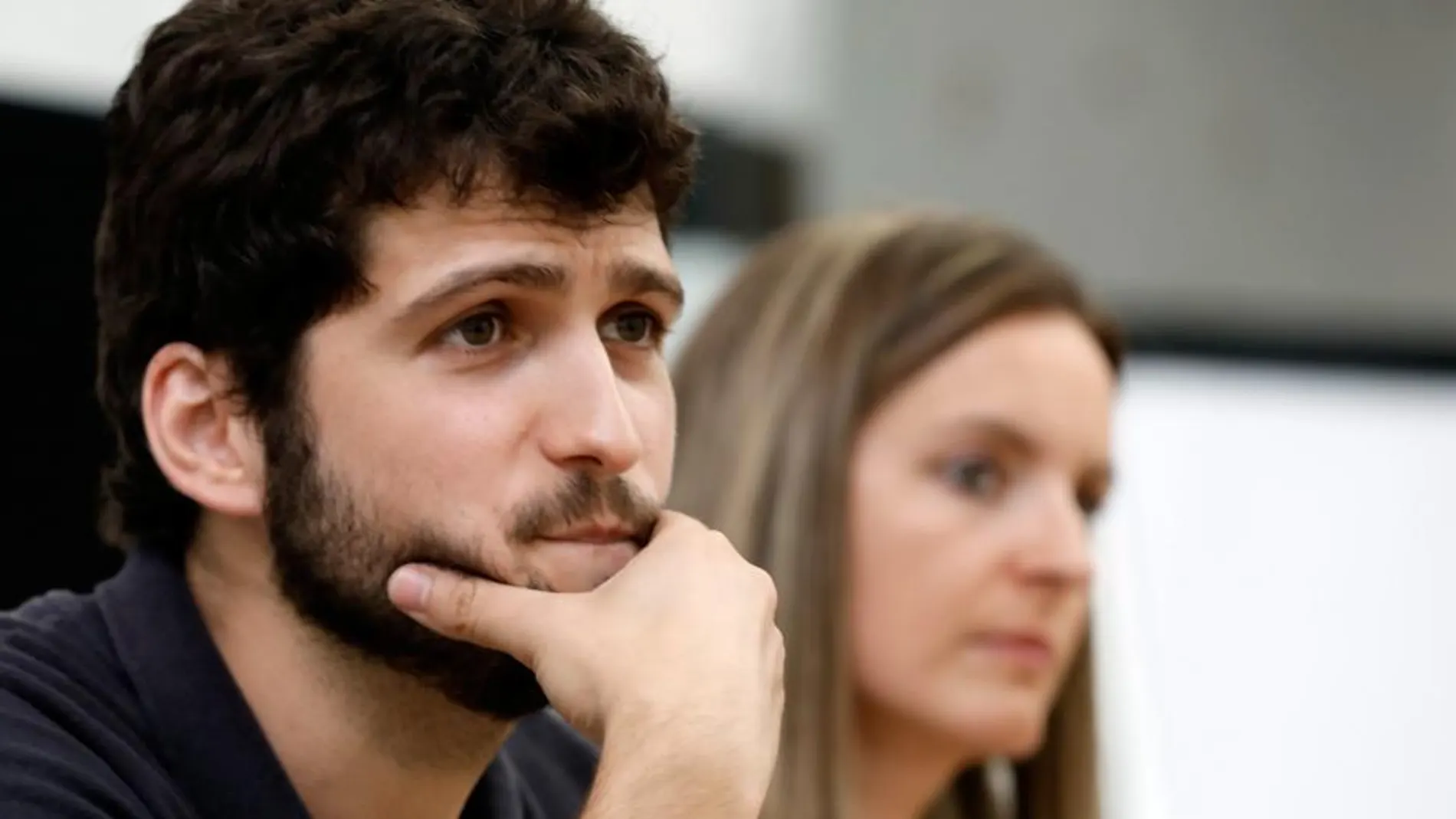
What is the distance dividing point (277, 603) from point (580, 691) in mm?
224

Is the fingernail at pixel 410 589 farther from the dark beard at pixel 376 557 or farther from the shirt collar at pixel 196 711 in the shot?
the shirt collar at pixel 196 711

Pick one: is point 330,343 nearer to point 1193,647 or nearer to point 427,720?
point 427,720

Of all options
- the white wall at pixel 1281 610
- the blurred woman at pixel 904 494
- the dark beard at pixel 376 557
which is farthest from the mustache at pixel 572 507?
the white wall at pixel 1281 610

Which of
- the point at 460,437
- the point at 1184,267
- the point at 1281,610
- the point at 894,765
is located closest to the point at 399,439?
the point at 460,437

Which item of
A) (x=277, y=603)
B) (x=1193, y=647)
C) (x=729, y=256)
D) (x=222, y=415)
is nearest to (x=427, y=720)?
(x=277, y=603)

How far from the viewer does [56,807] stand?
1.01 meters

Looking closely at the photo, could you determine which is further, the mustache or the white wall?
the white wall

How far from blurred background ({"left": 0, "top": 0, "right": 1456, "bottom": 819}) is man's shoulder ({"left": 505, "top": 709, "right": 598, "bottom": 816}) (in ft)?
1.28

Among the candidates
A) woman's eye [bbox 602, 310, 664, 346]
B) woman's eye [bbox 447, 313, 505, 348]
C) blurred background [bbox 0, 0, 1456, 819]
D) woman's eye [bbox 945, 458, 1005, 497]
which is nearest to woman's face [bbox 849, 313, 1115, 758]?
woman's eye [bbox 945, 458, 1005, 497]

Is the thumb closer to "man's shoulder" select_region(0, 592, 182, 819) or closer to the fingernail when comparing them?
the fingernail

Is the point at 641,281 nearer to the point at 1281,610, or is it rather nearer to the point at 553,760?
the point at 553,760

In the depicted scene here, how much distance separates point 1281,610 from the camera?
8.32 ft

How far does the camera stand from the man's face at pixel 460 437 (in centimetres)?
112

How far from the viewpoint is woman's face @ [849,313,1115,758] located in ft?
5.81
